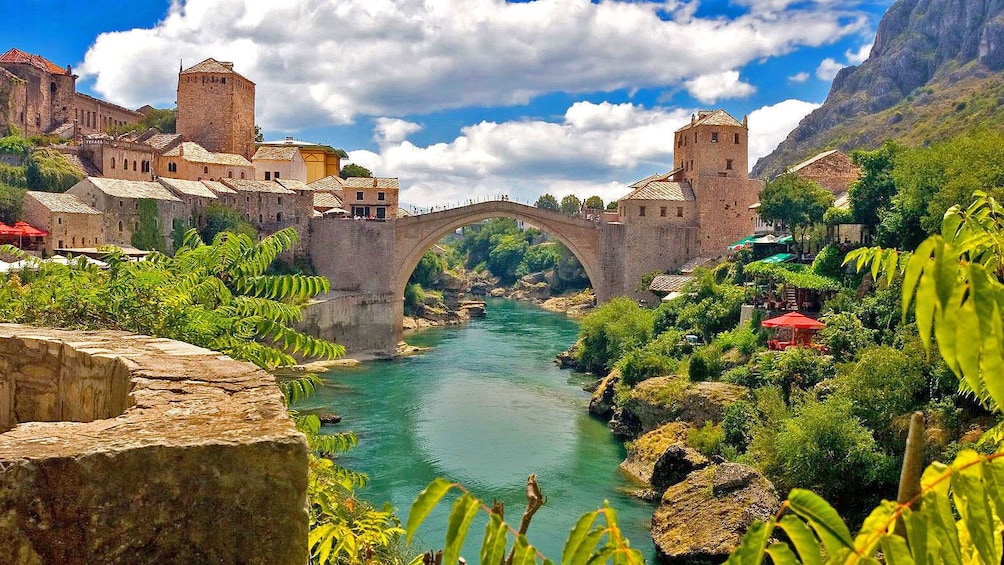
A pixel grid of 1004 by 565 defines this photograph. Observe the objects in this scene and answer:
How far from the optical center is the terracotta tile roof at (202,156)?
35.8 m

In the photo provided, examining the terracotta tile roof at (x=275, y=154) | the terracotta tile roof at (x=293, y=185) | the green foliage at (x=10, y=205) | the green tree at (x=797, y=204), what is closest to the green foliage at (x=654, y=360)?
the green tree at (x=797, y=204)

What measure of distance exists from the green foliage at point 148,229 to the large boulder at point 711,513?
21275 mm

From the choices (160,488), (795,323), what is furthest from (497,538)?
(795,323)

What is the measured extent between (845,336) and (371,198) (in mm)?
26084

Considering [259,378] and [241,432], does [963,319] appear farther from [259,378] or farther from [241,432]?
[259,378]

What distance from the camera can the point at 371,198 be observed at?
128 feet

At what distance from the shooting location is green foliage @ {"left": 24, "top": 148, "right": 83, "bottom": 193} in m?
29.9

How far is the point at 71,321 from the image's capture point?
4.72 metres

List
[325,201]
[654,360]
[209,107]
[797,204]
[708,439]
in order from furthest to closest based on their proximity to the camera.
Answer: [209,107]
[325,201]
[797,204]
[654,360]
[708,439]

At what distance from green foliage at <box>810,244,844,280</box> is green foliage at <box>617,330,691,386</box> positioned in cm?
361

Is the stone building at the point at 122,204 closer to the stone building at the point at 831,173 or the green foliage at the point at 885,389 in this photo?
the stone building at the point at 831,173

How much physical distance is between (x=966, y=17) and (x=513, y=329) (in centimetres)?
5833

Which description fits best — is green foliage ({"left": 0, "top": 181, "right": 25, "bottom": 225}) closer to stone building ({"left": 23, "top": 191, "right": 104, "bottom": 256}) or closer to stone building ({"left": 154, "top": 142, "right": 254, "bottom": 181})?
stone building ({"left": 23, "top": 191, "right": 104, "bottom": 256})

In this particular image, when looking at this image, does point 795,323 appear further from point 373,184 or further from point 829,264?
point 373,184
